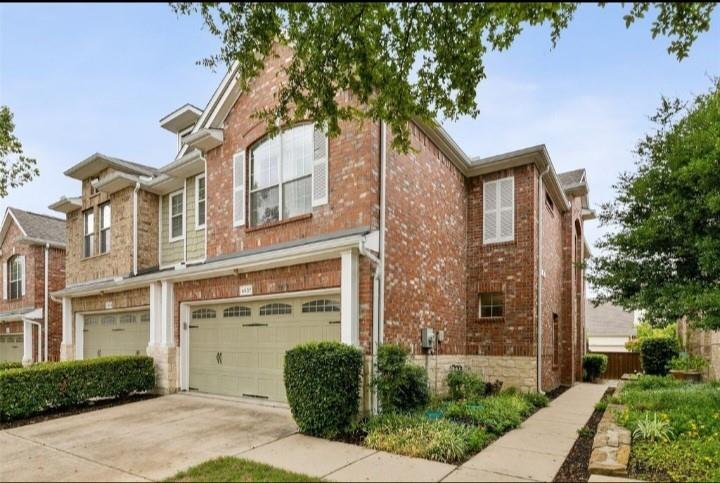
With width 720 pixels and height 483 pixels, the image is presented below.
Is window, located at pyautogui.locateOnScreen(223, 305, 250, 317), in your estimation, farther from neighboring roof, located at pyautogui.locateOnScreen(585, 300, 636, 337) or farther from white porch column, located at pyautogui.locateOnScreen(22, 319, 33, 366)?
neighboring roof, located at pyautogui.locateOnScreen(585, 300, 636, 337)

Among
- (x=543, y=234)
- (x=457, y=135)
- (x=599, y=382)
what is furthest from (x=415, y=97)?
(x=599, y=382)

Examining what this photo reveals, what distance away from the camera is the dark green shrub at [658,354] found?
17672 mm

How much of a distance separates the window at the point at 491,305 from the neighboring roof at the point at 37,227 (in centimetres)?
1796

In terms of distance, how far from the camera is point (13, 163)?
14.7m

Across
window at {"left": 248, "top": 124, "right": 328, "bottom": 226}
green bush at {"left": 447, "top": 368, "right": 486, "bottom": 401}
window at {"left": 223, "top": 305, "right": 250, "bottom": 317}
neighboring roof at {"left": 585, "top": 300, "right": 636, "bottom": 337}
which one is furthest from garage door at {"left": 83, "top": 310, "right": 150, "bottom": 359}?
neighboring roof at {"left": 585, "top": 300, "right": 636, "bottom": 337}

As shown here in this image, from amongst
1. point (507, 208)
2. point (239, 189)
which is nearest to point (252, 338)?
point (239, 189)

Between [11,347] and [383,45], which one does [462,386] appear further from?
[11,347]

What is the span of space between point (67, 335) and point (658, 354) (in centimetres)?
2120

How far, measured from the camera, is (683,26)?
614 centimetres

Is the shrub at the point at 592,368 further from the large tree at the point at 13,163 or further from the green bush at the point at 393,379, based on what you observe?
the large tree at the point at 13,163

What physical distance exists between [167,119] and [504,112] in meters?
11.3

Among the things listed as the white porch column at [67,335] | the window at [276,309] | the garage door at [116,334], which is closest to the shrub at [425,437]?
the window at [276,309]

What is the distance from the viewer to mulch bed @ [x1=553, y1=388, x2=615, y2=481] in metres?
5.78

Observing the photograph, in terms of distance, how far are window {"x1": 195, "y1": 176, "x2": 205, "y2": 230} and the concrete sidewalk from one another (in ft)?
31.4
